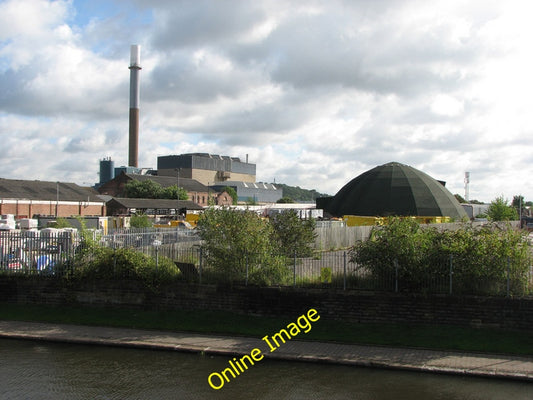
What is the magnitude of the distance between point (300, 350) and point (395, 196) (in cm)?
5879

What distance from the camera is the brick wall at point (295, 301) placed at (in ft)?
45.9

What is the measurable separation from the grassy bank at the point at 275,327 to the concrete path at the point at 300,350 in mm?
340

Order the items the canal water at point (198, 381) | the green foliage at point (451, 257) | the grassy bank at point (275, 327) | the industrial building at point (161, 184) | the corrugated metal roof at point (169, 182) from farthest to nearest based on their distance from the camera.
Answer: the corrugated metal roof at point (169, 182) < the industrial building at point (161, 184) < the green foliage at point (451, 257) < the grassy bank at point (275, 327) < the canal water at point (198, 381)

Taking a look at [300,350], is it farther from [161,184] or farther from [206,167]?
[206,167]

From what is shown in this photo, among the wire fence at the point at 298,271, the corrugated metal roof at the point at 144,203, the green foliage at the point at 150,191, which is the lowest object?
the wire fence at the point at 298,271

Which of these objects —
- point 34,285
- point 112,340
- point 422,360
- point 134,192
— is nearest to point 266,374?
point 422,360

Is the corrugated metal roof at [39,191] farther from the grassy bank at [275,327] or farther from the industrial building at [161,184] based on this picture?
the grassy bank at [275,327]

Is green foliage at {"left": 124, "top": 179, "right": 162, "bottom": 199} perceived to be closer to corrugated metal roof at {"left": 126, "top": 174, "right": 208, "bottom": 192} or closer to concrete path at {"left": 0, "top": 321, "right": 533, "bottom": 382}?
corrugated metal roof at {"left": 126, "top": 174, "right": 208, "bottom": 192}

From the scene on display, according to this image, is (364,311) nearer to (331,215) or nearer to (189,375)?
(189,375)

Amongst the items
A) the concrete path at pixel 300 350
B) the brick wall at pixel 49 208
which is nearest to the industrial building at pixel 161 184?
the brick wall at pixel 49 208

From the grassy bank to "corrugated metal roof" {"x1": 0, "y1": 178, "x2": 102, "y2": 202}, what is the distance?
52777 millimetres

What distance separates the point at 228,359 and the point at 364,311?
15.0 ft

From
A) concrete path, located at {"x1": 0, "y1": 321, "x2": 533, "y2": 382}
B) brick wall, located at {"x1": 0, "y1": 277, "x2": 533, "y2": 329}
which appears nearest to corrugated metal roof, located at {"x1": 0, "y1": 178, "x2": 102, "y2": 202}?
brick wall, located at {"x1": 0, "y1": 277, "x2": 533, "y2": 329}

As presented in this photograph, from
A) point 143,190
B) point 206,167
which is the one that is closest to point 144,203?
point 143,190
